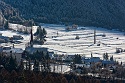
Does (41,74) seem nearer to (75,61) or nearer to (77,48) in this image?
(75,61)

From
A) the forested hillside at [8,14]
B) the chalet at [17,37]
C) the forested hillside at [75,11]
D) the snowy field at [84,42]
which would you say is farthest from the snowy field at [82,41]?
the forested hillside at [75,11]

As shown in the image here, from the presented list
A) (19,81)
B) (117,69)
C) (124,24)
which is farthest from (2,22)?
(19,81)

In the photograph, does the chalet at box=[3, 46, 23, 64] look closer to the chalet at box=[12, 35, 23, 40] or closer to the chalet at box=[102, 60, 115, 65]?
the chalet at box=[102, 60, 115, 65]

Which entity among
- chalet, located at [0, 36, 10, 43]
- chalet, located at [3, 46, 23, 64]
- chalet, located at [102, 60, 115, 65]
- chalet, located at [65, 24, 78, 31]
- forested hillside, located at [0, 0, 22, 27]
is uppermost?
forested hillside, located at [0, 0, 22, 27]

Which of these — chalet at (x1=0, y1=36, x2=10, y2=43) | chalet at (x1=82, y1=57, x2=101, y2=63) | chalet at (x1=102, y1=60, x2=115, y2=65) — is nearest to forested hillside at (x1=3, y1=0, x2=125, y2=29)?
chalet at (x1=0, y1=36, x2=10, y2=43)

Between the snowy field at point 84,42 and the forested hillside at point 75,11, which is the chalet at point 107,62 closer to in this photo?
the snowy field at point 84,42

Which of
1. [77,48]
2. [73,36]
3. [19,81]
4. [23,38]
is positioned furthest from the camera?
[73,36]
